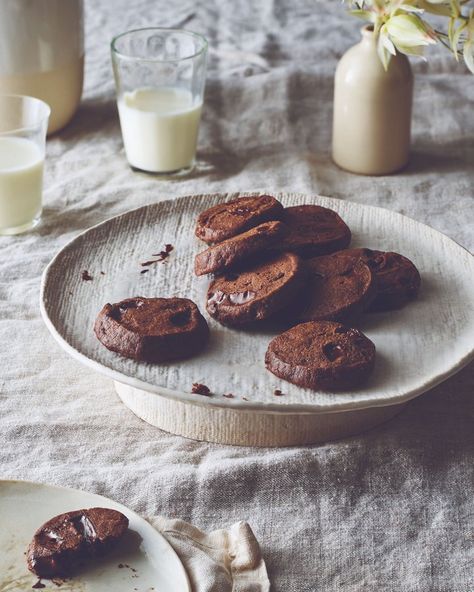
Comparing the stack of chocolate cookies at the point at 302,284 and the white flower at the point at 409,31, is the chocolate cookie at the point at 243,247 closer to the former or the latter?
the stack of chocolate cookies at the point at 302,284

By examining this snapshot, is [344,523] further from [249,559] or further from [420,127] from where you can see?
[420,127]

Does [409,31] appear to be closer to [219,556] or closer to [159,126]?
[159,126]

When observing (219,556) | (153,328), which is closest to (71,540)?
(219,556)

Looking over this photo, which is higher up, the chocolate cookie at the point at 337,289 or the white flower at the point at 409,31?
the white flower at the point at 409,31

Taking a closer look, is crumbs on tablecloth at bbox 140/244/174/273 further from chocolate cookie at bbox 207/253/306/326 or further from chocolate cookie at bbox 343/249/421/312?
chocolate cookie at bbox 343/249/421/312

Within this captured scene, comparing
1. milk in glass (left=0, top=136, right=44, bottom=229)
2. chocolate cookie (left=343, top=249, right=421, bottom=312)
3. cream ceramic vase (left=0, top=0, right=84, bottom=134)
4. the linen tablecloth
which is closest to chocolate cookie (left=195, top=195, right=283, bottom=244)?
chocolate cookie (left=343, top=249, right=421, bottom=312)

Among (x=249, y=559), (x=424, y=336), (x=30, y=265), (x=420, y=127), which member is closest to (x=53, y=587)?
(x=249, y=559)

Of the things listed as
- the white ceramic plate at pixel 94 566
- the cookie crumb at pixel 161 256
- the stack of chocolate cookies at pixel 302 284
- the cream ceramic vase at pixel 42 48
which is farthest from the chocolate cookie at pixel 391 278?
the cream ceramic vase at pixel 42 48
